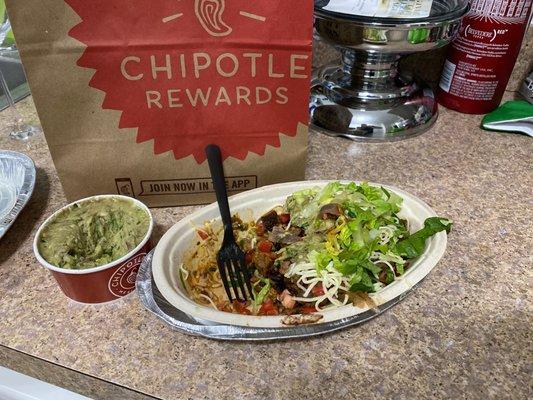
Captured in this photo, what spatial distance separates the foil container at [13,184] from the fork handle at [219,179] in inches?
11.0

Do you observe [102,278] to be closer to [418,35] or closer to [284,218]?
[284,218]

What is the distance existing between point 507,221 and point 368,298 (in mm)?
Result: 310

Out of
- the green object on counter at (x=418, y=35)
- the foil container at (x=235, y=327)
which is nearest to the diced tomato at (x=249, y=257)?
the foil container at (x=235, y=327)

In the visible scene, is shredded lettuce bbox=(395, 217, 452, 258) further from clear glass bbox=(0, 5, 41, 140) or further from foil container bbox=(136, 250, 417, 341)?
clear glass bbox=(0, 5, 41, 140)

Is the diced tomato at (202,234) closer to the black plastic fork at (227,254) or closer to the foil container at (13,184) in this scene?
the black plastic fork at (227,254)

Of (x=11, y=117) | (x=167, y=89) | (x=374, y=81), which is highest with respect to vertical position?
(x=167, y=89)

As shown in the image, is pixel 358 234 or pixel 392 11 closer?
pixel 358 234

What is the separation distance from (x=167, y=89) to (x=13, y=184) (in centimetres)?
A: 32

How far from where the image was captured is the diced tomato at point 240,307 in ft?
1.80

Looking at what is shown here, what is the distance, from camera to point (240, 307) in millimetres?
556

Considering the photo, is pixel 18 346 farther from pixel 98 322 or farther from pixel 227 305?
pixel 227 305

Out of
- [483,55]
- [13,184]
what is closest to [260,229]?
[13,184]

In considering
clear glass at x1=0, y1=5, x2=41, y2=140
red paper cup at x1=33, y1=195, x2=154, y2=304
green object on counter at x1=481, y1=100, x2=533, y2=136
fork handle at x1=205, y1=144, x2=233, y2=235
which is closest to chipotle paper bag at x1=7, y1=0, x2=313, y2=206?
fork handle at x1=205, y1=144, x2=233, y2=235

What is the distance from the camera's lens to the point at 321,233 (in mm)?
624
